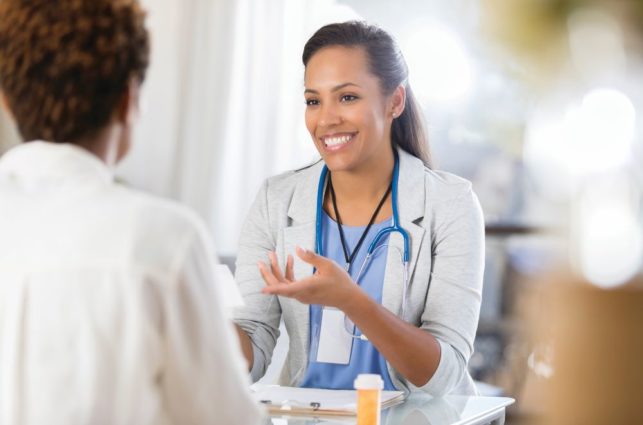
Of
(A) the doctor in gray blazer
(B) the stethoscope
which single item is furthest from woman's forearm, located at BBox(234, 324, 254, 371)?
(B) the stethoscope

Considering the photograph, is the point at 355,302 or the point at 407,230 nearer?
the point at 355,302

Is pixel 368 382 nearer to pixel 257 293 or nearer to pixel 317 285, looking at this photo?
pixel 317 285

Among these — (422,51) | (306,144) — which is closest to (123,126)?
(306,144)

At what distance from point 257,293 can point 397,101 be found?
615 mm

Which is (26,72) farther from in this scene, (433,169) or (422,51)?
(422,51)

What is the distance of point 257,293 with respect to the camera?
2.19 m

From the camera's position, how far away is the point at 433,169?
2438mm

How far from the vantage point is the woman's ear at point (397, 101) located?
7.77 feet

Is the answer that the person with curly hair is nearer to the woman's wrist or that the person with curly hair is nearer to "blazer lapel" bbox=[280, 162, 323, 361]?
the woman's wrist

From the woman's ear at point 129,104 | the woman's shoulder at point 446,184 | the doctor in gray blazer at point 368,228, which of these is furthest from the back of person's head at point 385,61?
the woman's ear at point 129,104

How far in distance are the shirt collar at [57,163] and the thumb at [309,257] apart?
0.72m

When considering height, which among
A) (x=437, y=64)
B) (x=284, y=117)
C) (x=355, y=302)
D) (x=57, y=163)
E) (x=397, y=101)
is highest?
(x=437, y=64)

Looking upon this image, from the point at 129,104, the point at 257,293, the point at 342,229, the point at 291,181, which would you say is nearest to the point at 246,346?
the point at 257,293

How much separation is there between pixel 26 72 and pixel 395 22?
3739mm
